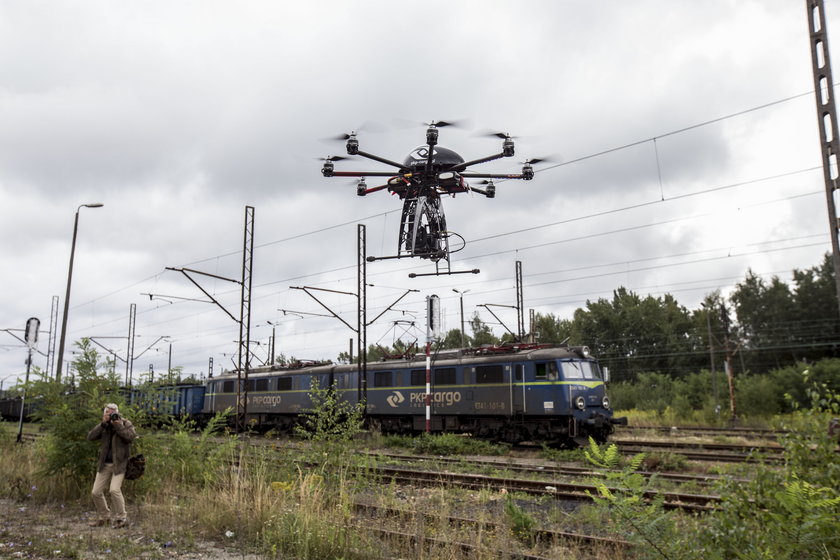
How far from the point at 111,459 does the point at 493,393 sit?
1374cm

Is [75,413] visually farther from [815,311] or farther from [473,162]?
[815,311]

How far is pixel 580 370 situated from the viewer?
2006 cm

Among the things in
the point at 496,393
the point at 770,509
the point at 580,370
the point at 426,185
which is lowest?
the point at 770,509

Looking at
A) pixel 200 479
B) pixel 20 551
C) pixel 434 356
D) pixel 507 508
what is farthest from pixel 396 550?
pixel 434 356

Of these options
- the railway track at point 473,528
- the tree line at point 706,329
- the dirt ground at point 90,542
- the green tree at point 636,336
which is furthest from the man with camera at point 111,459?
the green tree at point 636,336

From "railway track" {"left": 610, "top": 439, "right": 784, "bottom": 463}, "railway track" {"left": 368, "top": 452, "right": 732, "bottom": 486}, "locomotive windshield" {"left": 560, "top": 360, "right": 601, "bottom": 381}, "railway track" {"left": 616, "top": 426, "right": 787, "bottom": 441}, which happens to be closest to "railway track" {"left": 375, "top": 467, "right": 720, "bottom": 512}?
"railway track" {"left": 368, "top": 452, "right": 732, "bottom": 486}

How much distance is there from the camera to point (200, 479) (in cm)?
1112

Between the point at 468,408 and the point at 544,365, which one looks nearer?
the point at 544,365

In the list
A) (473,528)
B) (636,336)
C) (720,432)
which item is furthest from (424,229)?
(636,336)

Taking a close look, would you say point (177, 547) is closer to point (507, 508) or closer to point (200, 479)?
point (200, 479)

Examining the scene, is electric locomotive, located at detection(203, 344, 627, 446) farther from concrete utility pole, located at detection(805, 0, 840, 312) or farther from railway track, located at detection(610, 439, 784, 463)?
concrete utility pole, located at detection(805, 0, 840, 312)

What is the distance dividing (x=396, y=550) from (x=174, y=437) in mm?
5800

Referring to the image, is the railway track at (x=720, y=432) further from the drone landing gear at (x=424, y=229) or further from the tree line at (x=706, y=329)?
the tree line at (x=706, y=329)

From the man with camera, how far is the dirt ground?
0.32 metres
